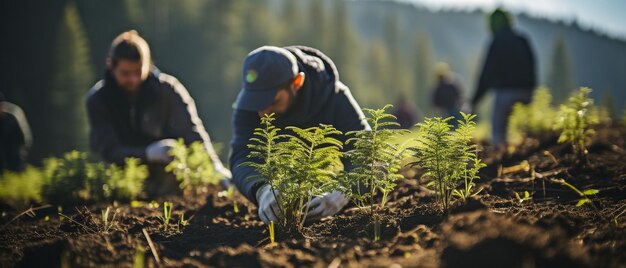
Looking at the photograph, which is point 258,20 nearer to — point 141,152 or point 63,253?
point 141,152

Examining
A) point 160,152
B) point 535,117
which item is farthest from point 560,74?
point 160,152

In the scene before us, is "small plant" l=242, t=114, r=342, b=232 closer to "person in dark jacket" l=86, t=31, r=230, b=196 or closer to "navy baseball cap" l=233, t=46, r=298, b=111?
"navy baseball cap" l=233, t=46, r=298, b=111

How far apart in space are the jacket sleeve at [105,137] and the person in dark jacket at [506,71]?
5178mm

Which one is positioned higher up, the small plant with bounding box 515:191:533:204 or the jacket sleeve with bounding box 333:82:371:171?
the jacket sleeve with bounding box 333:82:371:171

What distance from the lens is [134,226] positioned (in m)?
3.27

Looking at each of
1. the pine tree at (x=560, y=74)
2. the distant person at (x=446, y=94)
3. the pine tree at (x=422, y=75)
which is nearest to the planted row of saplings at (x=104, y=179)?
the distant person at (x=446, y=94)

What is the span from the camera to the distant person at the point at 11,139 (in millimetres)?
9312

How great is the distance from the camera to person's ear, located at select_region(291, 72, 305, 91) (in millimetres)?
3686

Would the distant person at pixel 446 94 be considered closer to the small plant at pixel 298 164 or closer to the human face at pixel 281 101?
the human face at pixel 281 101

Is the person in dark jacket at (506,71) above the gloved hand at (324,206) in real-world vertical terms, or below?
above

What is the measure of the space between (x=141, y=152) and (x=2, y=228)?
8.09 feet

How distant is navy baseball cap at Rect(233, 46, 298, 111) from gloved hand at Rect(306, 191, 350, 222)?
2.57 ft

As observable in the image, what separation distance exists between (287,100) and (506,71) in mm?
5184

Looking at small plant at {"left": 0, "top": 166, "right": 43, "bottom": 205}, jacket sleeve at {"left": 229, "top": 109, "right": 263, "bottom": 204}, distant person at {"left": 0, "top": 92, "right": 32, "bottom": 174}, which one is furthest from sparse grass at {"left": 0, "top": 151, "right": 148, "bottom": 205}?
distant person at {"left": 0, "top": 92, "right": 32, "bottom": 174}
